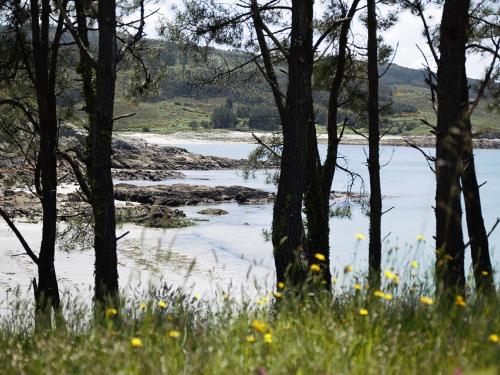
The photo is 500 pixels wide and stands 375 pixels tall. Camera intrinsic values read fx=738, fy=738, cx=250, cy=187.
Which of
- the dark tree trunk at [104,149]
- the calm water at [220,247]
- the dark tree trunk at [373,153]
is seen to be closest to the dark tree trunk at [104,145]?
the dark tree trunk at [104,149]

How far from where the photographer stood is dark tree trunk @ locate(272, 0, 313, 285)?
871 centimetres

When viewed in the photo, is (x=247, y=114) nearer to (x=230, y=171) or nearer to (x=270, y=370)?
(x=230, y=171)

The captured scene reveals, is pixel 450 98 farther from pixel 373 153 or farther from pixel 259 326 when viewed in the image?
pixel 259 326

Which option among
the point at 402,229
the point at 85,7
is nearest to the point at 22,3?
the point at 85,7

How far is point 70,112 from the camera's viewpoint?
1243 cm

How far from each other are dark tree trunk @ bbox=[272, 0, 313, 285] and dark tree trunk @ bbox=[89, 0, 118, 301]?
2.02 m

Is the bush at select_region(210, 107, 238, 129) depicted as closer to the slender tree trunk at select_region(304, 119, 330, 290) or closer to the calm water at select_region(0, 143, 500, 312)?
the calm water at select_region(0, 143, 500, 312)

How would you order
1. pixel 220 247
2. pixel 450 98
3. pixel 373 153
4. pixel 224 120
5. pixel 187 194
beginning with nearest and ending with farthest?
pixel 450 98 → pixel 373 153 → pixel 220 247 → pixel 187 194 → pixel 224 120

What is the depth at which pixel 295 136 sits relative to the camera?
28.9 ft

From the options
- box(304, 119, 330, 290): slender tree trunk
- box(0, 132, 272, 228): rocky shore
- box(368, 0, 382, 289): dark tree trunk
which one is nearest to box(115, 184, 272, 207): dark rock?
box(0, 132, 272, 228): rocky shore

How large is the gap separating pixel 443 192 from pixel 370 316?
13.0ft

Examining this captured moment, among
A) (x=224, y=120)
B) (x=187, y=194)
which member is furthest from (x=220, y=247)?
(x=224, y=120)

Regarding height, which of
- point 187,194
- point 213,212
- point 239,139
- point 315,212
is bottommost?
point 213,212

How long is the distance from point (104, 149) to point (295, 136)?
227 centimetres
